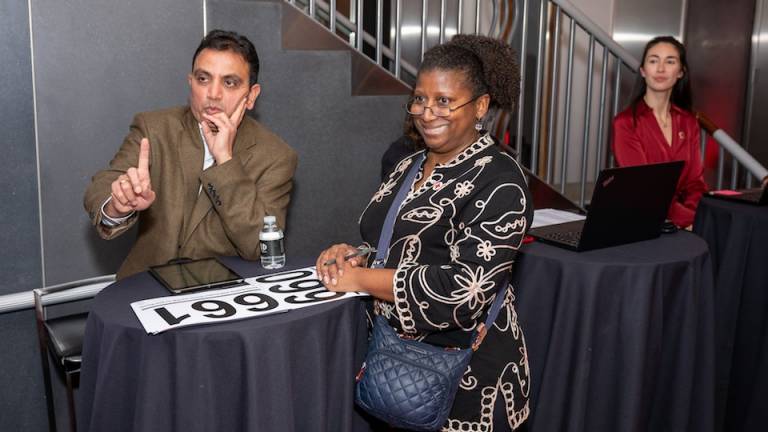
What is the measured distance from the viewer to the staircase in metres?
3.25

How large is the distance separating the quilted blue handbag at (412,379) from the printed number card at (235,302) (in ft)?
0.60

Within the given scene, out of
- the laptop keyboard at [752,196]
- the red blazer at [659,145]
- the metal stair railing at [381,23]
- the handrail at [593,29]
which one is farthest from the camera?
the handrail at [593,29]

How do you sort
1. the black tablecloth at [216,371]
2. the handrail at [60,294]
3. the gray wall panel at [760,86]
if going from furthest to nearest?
the gray wall panel at [760,86] < the handrail at [60,294] < the black tablecloth at [216,371]

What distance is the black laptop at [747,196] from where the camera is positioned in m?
3.00

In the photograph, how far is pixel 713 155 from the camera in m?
4.79

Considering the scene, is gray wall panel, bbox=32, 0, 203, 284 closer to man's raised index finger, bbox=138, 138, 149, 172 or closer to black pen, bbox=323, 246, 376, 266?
man's raised index finger, bbox=138, 138, 149, 172

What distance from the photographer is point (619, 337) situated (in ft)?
7.01

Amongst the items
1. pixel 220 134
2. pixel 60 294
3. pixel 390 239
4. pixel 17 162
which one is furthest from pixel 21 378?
pixel 390 239

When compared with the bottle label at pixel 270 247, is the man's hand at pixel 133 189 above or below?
above

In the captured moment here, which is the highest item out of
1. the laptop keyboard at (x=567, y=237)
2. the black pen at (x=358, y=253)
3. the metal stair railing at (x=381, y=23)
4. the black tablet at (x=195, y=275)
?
the metal stair railing at (x=381, y=23)

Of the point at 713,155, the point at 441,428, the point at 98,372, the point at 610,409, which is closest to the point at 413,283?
the point at 441,428

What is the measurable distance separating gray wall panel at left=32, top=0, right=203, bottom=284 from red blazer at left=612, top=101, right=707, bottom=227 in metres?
2.51

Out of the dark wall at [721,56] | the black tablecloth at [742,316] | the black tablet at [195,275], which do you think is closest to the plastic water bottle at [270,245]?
the black tablet at [195,275]

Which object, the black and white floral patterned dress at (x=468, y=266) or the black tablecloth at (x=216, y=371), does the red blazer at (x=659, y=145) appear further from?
the black tablecloth at (x=216, y=371)
